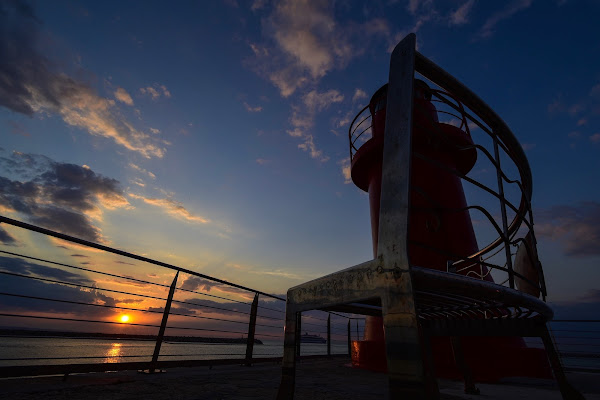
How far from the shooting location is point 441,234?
3.67 metres

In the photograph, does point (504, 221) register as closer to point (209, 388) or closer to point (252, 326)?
point (209, 388)

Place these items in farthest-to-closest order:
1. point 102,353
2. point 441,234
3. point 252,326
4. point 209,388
Answer: point 102,353, point 252,326, point 441,234, point 209,388

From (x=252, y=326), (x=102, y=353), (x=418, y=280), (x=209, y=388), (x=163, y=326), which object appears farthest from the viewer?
(x=102, y=353)

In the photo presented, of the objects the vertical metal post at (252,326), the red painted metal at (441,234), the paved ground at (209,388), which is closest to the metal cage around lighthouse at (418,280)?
the red painted metal at (441,234)

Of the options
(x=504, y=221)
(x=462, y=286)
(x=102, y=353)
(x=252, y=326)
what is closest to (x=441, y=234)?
(x=504, y=221)

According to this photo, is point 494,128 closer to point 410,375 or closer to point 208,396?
point 410,375

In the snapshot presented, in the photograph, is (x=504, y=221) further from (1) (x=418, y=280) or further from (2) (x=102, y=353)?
(2) (x=102, y=353)

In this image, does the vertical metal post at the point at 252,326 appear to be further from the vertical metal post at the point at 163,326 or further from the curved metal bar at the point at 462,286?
the curved metal bar at the point at 462,286

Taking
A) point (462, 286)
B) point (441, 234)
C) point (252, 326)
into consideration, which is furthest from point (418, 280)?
point (252, 326)

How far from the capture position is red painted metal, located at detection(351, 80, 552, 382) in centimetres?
305

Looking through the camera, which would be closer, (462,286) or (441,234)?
(462,286)

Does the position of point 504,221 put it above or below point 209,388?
above

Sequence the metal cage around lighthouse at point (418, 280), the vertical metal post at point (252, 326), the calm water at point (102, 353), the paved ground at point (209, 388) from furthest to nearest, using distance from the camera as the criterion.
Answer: the calm water at point (102, 353) < the vertical metal post at point (252, 326) < the paved ground at point (209, 388) < the metal cage around lighthouse at point (418, 280)

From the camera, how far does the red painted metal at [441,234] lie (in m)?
3.05
